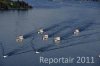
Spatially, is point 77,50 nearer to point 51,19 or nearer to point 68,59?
point 68,59

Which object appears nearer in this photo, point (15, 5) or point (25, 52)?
point (25, 52)

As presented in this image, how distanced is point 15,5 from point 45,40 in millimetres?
19999

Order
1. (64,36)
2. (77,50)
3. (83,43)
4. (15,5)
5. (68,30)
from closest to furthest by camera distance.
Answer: (77,50), (83,43), (64,36), (68,30), (15,5)

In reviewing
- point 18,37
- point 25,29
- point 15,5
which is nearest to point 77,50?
point 18,37

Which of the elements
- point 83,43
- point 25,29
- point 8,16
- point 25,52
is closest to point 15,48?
point 25,52

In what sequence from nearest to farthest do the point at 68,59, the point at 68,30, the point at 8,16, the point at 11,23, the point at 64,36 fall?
the point at 68,59 < the point at 64,36 < the point at 68,30 < the point at 11,23 < the point at 8,16

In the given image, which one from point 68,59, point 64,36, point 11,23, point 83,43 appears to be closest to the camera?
point 68,59

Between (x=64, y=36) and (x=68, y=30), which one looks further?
(x=68, y=30)

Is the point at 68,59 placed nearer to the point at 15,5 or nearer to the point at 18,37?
the point at 18,37

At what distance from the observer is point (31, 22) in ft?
92.2

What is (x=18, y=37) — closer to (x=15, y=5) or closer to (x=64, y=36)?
(x=64, y=36)

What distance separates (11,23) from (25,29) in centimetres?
344

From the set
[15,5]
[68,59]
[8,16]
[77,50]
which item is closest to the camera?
[68,59]

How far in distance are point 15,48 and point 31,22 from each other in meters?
9.43
